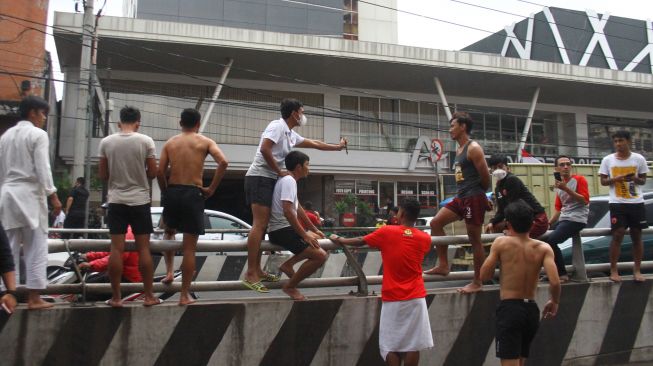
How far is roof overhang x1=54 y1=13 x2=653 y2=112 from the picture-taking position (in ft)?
69.9

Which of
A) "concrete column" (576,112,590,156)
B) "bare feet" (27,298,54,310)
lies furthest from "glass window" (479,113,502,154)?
"bare feet" (27,298,54,310)

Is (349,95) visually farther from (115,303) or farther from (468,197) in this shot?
(115,303)

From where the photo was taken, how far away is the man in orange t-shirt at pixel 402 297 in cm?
404

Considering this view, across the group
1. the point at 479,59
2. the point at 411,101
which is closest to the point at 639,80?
the point at 479,59

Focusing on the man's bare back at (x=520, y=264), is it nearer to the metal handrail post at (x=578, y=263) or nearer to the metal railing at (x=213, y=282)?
the metal railing at (x=213, y=282)

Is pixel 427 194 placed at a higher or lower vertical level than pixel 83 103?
lower

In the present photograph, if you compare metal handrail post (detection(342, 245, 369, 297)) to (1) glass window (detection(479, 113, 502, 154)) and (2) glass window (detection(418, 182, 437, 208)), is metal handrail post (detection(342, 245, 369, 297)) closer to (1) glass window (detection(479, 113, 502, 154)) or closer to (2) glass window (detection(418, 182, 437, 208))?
(2) glass window (detection(418, 182, 437, 208))

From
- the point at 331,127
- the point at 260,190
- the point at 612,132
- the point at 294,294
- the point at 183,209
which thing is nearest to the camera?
A: the point at 183,209

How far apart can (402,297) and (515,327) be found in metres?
0.86

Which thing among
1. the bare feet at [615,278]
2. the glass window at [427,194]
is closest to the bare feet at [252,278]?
the bare feet at [615,278]

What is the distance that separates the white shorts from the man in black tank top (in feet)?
3.38

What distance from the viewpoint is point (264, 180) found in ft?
15.1

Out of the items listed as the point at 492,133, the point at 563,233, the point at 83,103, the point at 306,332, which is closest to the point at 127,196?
the point at 306,332

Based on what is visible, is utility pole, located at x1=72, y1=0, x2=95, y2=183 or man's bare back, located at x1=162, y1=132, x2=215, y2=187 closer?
man's bare back, located at x1=162, y1=132, x2=215, y2=187
